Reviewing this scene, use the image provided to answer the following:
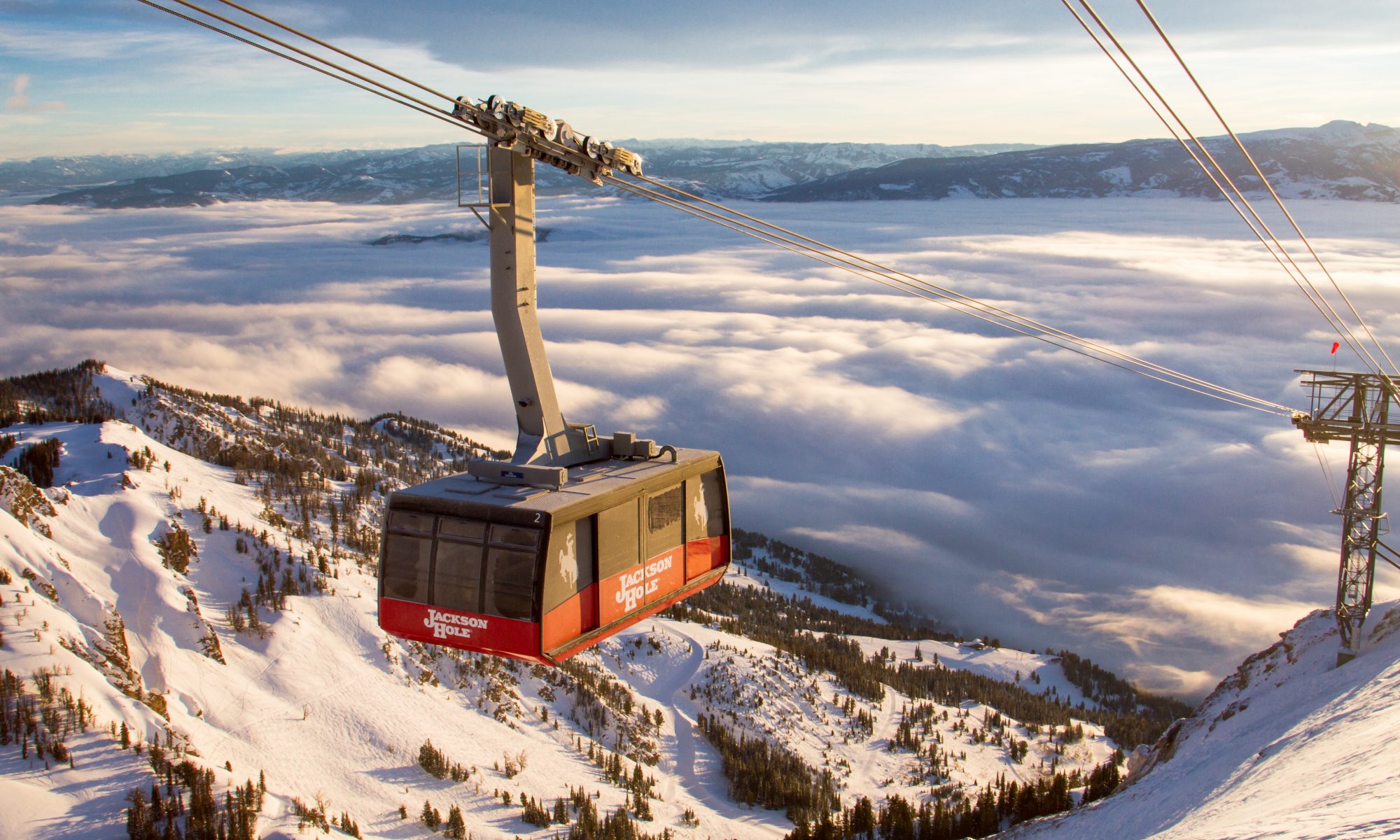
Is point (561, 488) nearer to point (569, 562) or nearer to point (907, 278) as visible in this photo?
point (569, 562)

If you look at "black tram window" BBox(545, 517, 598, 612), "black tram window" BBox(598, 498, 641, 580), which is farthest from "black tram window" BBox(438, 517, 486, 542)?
"black tram window" BBox(598, 498, 641, 580)

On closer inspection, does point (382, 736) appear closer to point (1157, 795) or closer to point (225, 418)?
→ point (1157, 795)

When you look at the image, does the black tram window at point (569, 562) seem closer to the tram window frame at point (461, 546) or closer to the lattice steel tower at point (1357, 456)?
the tram window frame at point (461, 546)

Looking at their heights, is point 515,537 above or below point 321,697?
above

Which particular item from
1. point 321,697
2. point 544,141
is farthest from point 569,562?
point 321,697

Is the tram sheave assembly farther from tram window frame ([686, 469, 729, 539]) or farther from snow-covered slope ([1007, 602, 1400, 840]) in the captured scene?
snow-covered slope ([1007, 602, 1400, 840])

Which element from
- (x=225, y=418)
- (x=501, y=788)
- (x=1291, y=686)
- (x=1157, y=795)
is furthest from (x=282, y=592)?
(x=225, y=418)
